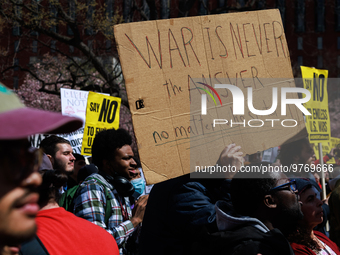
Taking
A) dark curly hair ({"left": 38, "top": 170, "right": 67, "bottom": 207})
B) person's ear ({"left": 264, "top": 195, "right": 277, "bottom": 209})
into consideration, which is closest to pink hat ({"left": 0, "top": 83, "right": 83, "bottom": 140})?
dark curly hair ({"left": 38, "top": 170, "right": 67, "bottom": 207})

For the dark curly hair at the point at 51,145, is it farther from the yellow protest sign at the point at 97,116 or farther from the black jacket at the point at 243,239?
the black jacket at the point at 243,239

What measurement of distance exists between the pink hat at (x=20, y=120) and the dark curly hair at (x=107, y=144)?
→ 225cm

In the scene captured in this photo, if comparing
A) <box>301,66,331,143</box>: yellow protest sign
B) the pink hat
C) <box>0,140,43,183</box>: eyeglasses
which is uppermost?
the pink hat

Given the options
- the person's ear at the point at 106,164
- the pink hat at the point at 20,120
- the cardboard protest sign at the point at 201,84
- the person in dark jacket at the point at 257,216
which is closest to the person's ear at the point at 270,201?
the person in dark jacket at the point at 257,216

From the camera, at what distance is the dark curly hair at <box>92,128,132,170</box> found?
10.2ft

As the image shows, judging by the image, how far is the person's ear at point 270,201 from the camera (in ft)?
6.95

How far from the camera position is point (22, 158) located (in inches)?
33.2

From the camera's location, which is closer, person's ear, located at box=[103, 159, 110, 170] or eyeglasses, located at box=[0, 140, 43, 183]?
eyeglasses, located at box=[0, 140, 43, 183]

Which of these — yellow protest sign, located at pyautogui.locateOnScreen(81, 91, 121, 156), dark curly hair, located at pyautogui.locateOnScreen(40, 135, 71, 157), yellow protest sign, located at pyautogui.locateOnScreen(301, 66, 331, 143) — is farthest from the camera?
yellow protest sign, located at pyautogui.locateOnScreen(81, 91, 121, 156)

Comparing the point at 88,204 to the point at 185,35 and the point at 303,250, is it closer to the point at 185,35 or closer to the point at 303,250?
the point at 185,35

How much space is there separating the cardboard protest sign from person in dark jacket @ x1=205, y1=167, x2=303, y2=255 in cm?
23

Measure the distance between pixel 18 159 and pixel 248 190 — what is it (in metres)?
1.51

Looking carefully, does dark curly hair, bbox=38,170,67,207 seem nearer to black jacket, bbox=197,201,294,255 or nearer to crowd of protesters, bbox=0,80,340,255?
crowd of protesters, bbox=0,80,340,255

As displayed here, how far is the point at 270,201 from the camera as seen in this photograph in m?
2.13
